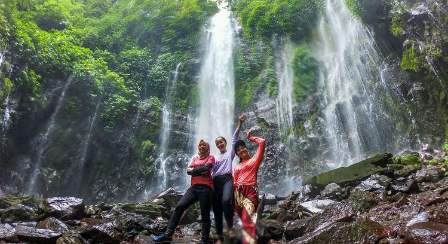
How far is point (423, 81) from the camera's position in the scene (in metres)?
11.3

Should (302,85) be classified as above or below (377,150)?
above

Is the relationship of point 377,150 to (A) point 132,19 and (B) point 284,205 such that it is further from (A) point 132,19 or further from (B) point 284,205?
(A) point 132,19

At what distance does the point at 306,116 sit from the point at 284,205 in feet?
25.4

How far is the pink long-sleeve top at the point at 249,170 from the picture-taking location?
3828mm

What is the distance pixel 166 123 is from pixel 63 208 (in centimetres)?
920

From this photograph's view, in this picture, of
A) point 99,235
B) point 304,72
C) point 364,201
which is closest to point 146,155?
point 304,72

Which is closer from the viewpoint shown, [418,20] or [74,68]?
[418,20]

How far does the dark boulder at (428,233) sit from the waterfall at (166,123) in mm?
11433

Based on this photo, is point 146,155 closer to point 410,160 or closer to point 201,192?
point 410,160

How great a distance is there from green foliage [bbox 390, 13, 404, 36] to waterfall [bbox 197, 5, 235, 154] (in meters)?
8.20

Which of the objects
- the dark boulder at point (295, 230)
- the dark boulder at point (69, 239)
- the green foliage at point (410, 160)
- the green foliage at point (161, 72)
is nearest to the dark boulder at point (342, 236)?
the dark boulder at point (295, 230)

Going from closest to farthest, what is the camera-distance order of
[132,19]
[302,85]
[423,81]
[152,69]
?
1. [423,81]
2. [302,85]
3. [152,69]
4. [132,19]

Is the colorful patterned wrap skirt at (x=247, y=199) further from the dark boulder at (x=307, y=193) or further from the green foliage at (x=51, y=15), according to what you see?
the green foliage at (x=51, y=15)

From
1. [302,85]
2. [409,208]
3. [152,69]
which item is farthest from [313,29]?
[409,208]
